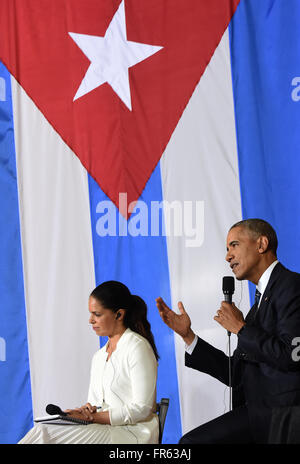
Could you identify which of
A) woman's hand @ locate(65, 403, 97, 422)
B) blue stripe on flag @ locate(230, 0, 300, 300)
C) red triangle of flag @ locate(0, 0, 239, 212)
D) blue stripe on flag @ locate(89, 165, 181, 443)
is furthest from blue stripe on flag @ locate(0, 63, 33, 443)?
blue stripe on flag @ locate(230, 0, 300, 300)

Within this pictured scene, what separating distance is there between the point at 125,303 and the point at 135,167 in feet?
4.11

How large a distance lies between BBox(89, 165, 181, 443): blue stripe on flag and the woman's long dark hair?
0.79m

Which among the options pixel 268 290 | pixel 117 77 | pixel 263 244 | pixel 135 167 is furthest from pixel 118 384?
pixel 117 77

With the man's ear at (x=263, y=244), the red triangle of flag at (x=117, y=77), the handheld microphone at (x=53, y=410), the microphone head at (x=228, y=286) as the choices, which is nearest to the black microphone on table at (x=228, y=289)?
the microphone head at (x=228, y=286)

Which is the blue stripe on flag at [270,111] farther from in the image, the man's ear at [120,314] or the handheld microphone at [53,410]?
the handheld microphone at [53,410]

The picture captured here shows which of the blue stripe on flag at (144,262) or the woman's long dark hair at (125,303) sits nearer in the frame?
the woman's long dark hair at (125,303)

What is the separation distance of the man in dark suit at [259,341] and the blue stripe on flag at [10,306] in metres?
1.41

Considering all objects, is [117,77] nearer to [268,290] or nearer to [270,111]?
[270,111]

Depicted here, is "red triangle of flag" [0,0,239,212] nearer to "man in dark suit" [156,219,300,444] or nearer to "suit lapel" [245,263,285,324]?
"man in dark suit" [156,219,300,444]

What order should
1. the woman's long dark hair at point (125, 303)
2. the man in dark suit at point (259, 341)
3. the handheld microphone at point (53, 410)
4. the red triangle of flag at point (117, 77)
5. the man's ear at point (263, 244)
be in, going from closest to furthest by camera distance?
the man in dark suit at point (259, 341)
the handheld microphone at point (53, 410)
the man's ear at point (263, 244)
the woman's long dark hair at point (125, 303)
the red triangle of flag at point (117, 77)

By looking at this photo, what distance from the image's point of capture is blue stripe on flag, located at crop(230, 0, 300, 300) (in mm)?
3891

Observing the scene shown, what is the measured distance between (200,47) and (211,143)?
2.15 ft

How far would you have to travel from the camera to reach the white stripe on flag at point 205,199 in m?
3.98

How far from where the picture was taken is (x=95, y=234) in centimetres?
420
